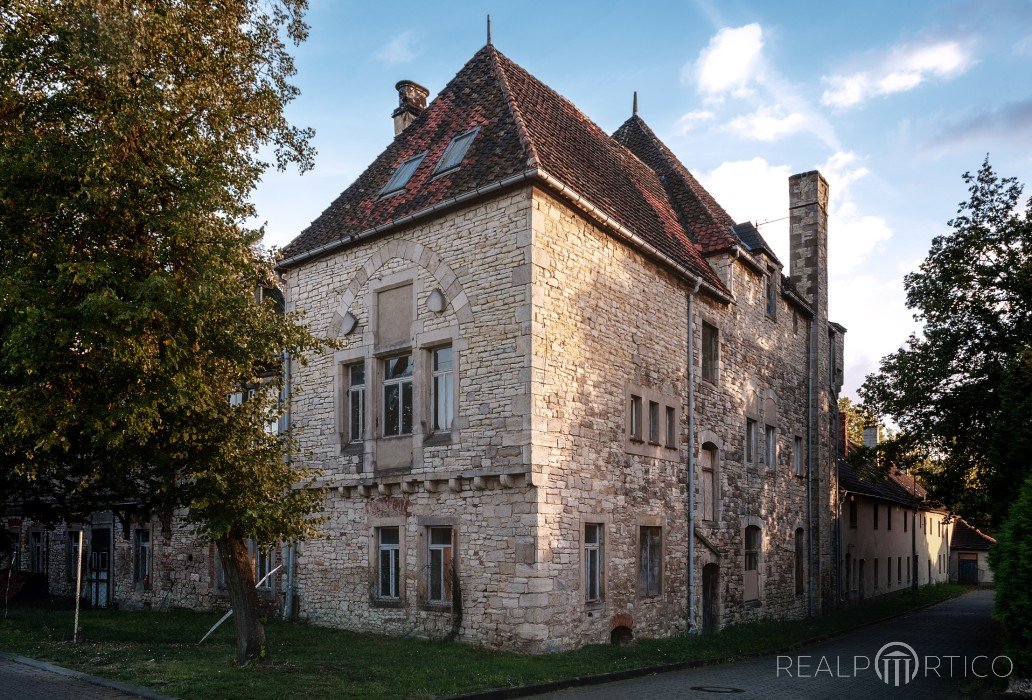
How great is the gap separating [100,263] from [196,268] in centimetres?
120

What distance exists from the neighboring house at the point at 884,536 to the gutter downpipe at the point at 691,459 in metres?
9.73

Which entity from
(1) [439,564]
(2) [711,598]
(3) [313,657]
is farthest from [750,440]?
(3) [313,657]

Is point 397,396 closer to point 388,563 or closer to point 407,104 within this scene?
A: point 388,563

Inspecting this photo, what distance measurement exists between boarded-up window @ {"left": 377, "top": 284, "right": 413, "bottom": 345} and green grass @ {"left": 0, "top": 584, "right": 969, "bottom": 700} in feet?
18.6

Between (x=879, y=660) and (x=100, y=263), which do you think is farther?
(x=879, y=660)

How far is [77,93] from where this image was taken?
1109 centimetres

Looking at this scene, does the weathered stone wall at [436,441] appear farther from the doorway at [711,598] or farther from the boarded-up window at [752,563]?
the boarded-up window at [752,563]

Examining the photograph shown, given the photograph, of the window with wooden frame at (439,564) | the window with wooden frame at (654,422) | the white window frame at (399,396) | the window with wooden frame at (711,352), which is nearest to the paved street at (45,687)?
the window with wooden frame at (439,564)

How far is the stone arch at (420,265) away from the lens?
15.8m

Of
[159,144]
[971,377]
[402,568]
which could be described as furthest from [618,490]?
[971,377]

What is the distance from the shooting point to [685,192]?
23.4 meters

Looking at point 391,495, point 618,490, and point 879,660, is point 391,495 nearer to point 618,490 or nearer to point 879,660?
point 618,490

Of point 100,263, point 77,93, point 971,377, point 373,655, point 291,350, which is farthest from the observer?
point 971,377

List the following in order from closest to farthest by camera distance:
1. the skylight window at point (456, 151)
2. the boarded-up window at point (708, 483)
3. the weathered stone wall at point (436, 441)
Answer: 1. the weathered stone wall at point (436, 441)
2. the skylight window at point (456, 151)
3. the boarded-up window at point (708, 483)
